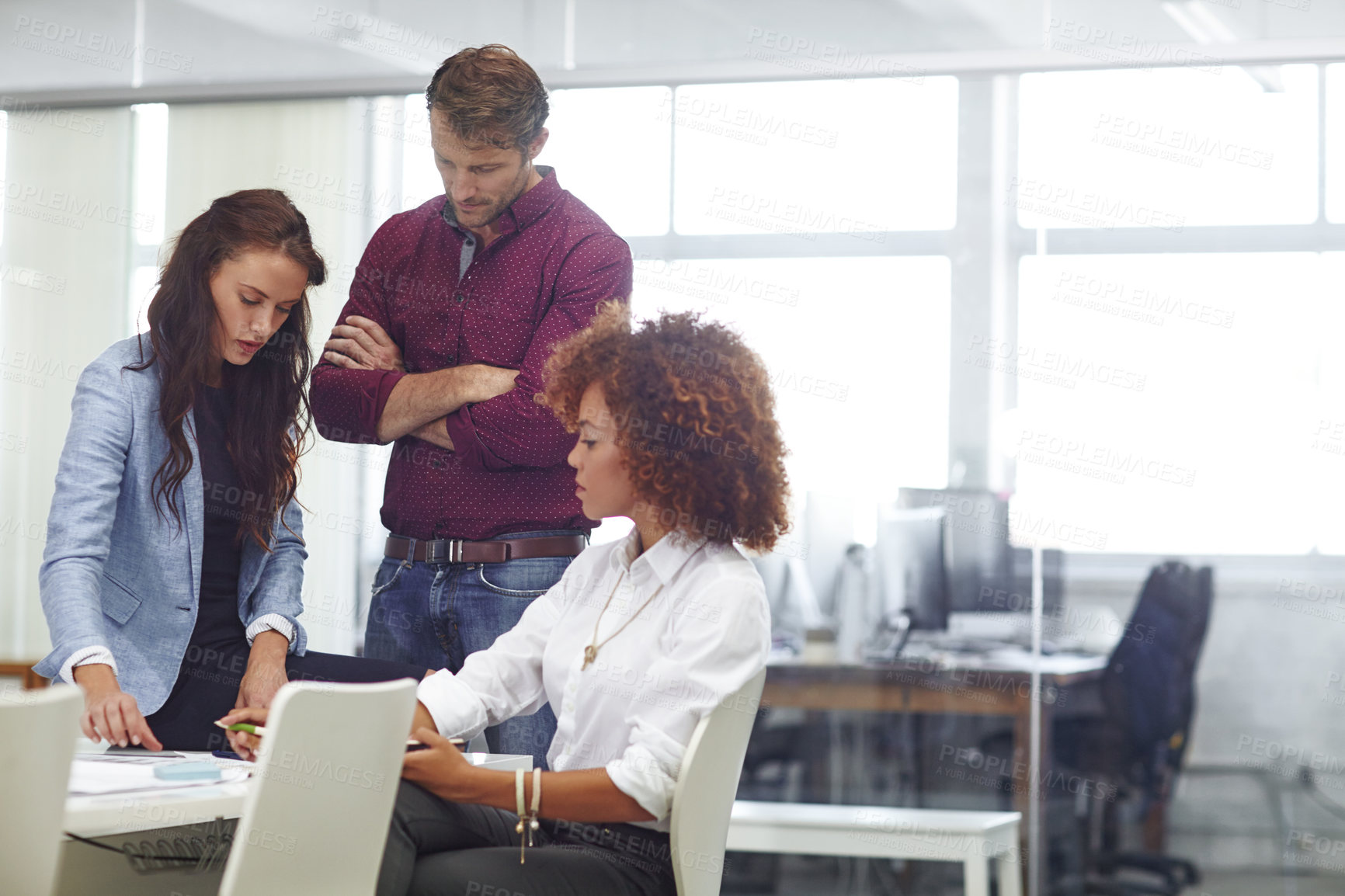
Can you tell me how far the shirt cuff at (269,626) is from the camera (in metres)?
2.14

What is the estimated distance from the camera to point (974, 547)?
353 cm

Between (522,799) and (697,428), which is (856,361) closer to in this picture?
(697,428)

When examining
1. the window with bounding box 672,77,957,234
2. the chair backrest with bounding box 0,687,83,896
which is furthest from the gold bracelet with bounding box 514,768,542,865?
the window with bounding box 672,77,957,234

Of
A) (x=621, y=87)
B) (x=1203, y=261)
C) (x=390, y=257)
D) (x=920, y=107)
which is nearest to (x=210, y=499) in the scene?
(x=390, y=257)

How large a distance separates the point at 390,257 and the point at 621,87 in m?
1.55

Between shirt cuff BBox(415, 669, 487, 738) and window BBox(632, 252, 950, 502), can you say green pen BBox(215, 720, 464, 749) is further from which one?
window BBox(632, 252, 950, 502)

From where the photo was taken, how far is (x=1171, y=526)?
3.46 m

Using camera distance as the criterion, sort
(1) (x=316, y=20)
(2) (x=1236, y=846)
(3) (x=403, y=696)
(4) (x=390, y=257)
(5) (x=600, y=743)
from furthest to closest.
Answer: (1) (x=316, y=20), (2) (x=1236, y=846), (4) (x=390, y=257), (5) (x=600, y=743), (3) (x=403, y=696)

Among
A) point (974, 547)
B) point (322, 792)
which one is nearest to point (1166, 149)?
point (974, 547)

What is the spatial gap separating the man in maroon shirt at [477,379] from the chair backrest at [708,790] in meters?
0.66

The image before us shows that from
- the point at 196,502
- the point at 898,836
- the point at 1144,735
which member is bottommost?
the point at 898,836

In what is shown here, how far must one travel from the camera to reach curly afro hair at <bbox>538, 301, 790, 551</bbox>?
5.78 feet

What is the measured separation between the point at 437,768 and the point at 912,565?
220 centimetres

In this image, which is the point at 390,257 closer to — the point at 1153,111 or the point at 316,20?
the point at 316,20
